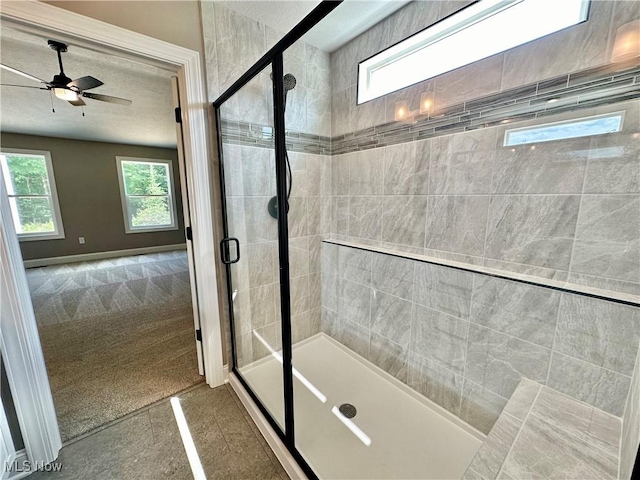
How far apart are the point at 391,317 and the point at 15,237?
2140mm

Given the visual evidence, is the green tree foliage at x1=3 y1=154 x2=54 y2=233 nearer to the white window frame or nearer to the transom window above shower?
the white window frame

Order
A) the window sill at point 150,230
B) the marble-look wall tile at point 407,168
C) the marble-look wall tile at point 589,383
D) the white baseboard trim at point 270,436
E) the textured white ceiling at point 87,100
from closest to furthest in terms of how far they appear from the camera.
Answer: the marble-look wall tile at point 589,383
the white baseboard trim at point 270,436
the marble-look wall tile at point 407,168
the textured white ceiling at point 87,100
the window sill at point 150,230

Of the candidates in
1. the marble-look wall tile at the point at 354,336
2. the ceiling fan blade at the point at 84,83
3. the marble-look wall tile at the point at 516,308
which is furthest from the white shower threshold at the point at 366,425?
the ceiling fan blade at the point at 84,83

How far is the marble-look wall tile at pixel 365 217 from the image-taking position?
2029mm

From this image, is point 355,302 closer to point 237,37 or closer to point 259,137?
point 259,137

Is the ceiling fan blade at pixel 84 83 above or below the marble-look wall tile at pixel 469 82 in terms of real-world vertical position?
above

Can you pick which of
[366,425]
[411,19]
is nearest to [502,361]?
[366,425]

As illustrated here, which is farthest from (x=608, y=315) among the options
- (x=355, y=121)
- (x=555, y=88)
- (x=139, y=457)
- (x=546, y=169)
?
(x=139, y=457)

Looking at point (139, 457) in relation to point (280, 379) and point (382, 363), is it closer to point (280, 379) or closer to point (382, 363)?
point (280, 379)

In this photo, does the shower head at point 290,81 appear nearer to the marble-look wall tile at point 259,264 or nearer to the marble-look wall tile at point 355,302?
the marble-look wall tile at point 259,264

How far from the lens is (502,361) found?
4.42ft

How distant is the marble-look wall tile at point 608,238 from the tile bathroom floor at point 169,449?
1790mm

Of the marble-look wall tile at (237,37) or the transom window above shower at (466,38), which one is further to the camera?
the marble-look wall tile at (237,37)

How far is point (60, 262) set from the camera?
5078 millimetres
